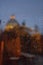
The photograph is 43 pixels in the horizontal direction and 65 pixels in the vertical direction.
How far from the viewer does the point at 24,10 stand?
1738mm

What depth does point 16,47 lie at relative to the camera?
1.69 m

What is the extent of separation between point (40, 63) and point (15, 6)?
91cm

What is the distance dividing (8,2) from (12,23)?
12.9 inches

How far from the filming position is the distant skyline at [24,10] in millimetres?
1700

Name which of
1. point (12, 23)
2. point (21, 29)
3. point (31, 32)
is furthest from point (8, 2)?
point (31, 32)

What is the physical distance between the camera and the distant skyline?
66.9 inches

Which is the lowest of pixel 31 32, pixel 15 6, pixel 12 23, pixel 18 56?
pixel 18 56

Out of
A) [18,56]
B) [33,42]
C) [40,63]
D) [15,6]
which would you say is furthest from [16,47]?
[15,6]

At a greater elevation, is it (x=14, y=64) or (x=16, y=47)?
(x=16, y=47)

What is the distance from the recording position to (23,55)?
65.7 inches

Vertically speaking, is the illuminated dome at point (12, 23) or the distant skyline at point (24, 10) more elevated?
the distant skyline at point (24, 10)

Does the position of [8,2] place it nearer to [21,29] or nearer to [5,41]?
[21,29]

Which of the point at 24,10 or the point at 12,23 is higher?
the point at 24,10

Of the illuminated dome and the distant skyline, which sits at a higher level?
the distant skyline
